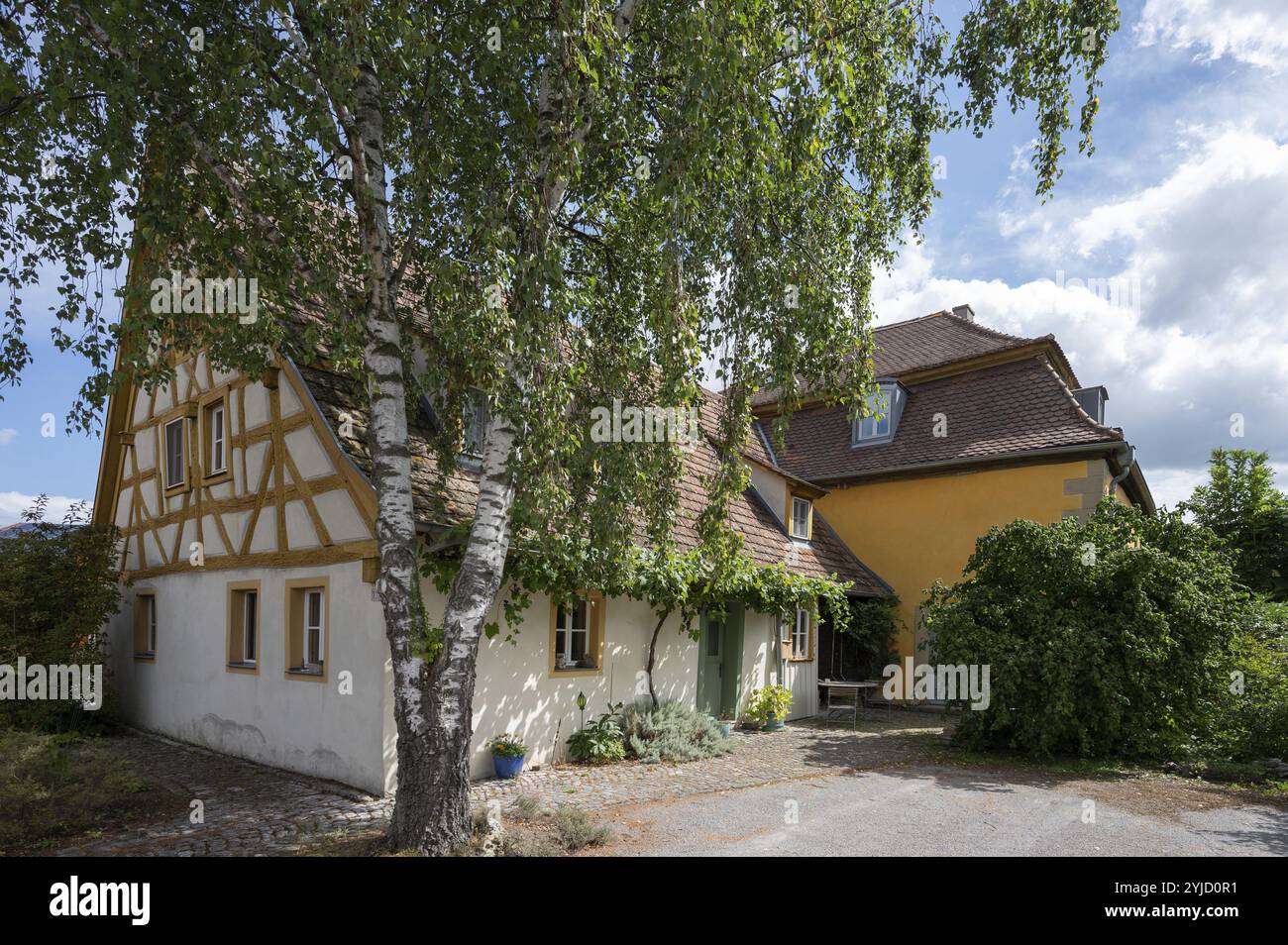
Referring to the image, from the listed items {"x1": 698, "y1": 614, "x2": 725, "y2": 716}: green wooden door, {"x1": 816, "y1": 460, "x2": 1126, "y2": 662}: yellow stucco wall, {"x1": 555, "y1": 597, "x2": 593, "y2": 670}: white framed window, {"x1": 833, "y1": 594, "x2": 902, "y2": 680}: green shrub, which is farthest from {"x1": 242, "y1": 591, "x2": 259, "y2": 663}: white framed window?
{"x1": 816, "y1": 460, "x2": 1126, "y2": 662}: yellow stucco wall

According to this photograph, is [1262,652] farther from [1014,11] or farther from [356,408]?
[356,408]

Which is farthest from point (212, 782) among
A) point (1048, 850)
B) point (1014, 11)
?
point (1014, 11)

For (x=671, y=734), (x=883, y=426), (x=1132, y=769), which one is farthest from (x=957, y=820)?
(x=883, y=426)

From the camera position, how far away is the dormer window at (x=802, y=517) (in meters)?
16.3

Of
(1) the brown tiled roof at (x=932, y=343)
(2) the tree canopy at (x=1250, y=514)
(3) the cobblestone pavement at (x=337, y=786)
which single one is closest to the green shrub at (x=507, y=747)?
(3) the cobblestone pavement at (x=337, y=786)

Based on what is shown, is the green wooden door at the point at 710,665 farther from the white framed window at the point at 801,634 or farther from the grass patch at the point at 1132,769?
the grass patch at the point at 1132,769

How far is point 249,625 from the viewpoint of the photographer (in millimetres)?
11086

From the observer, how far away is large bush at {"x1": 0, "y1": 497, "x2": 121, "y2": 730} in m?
11.8

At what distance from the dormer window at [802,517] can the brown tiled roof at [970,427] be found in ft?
5.64

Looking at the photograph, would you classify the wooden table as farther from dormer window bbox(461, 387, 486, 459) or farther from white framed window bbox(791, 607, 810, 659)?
dormer window bbox(461, 387, 486, 459)

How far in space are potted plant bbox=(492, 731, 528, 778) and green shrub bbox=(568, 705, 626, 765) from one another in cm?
108

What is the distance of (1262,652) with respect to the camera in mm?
11500

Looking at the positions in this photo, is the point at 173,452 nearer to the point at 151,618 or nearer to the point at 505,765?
the point at 151,618
